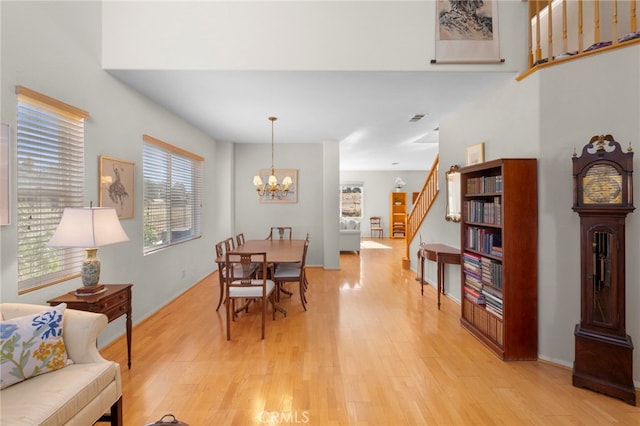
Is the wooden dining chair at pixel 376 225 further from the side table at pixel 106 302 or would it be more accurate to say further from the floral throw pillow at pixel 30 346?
the floral throw pillow at pixel 30 346

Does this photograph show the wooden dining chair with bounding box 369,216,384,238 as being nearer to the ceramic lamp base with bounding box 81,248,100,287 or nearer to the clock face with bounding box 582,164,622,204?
→ the clock face with bounding box 582,164,622,204

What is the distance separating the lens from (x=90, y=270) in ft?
7.55

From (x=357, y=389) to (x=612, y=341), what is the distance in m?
1.89

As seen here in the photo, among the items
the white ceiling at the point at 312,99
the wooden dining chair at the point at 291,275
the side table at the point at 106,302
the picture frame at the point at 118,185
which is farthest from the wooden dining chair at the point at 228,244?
the white ceiling at the point at 312,99

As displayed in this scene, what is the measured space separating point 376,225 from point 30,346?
11.2 m

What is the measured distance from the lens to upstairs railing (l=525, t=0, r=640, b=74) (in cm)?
263

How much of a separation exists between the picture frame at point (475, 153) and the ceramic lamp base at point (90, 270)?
13.4ft

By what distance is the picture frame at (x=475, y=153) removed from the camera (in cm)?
364

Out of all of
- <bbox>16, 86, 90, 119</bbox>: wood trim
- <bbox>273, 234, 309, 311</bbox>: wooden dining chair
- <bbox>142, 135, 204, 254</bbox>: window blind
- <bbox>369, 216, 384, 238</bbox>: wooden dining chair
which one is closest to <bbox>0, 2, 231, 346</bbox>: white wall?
<bbox>16, 86, 90, 119</bbox>: wood trim

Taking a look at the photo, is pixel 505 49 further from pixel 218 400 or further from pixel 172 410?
pixel 172 410

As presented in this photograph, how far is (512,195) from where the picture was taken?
2689 millimetres

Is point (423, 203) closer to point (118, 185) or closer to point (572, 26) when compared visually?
point (572, 26)

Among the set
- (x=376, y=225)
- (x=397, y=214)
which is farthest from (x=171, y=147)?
(x=397, y=214)

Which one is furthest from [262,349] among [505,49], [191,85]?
[505,49]
